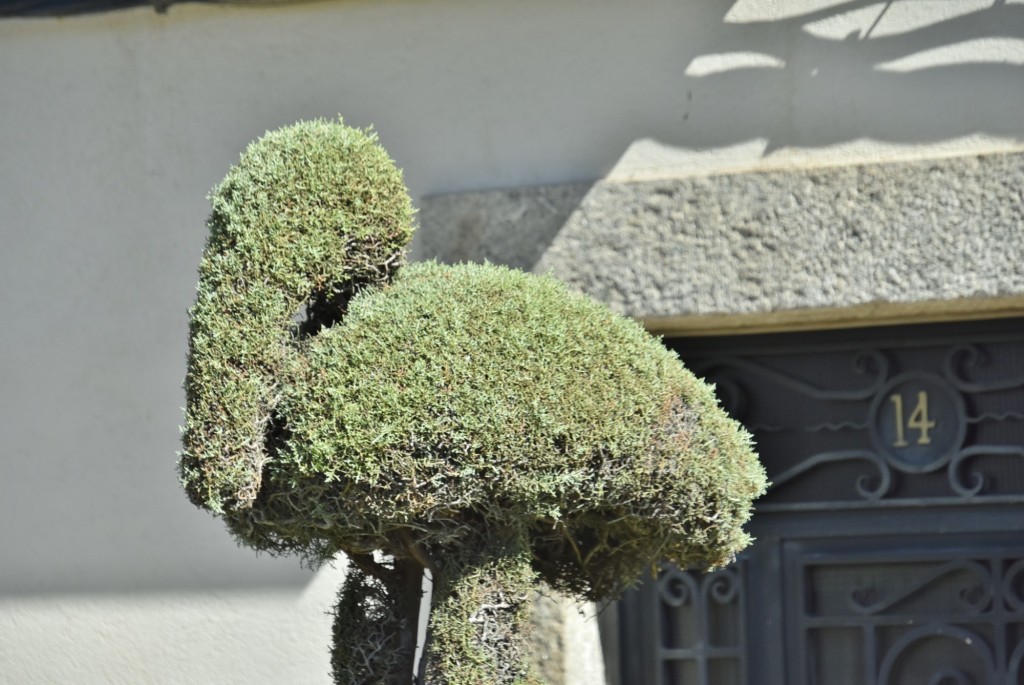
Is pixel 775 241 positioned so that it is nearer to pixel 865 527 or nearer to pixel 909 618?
pixel 865 527

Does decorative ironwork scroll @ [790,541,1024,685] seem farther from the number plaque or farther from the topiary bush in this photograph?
the topiary bush

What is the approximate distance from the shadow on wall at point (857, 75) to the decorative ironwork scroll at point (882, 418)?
606 mm

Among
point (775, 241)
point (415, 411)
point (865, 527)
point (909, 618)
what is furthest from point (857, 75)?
point (415, 411)

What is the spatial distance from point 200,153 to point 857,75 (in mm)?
1934

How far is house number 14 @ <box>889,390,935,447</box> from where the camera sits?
12.4 ft

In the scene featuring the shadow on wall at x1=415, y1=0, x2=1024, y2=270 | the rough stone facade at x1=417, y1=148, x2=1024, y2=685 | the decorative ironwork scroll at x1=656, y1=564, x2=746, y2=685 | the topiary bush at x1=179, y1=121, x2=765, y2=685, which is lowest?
the decorative ironwork scroll at x1=656, y1=564, x2=746, y2=685

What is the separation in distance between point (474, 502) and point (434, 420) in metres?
0.18

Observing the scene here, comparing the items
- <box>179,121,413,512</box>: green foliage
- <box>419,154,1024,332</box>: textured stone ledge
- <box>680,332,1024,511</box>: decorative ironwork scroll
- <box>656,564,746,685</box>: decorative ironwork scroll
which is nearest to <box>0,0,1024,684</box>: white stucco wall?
<box>419,154,1024,332</box>: textured stone ledge

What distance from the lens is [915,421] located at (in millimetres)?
3793

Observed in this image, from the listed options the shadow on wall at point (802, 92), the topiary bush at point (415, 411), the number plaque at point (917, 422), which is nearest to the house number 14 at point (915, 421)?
the number plaque at point (917, 422)

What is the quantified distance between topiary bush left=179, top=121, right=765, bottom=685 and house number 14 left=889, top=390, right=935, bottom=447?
119 cm

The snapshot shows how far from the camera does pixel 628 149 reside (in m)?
3.83

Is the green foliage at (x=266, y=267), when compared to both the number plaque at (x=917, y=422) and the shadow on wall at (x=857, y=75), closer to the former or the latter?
the shadow on wall at (x=857, y=75)

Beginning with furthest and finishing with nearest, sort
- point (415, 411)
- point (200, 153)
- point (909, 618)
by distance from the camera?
point (200, 153) < point (909, 618) < point (415, 411)
